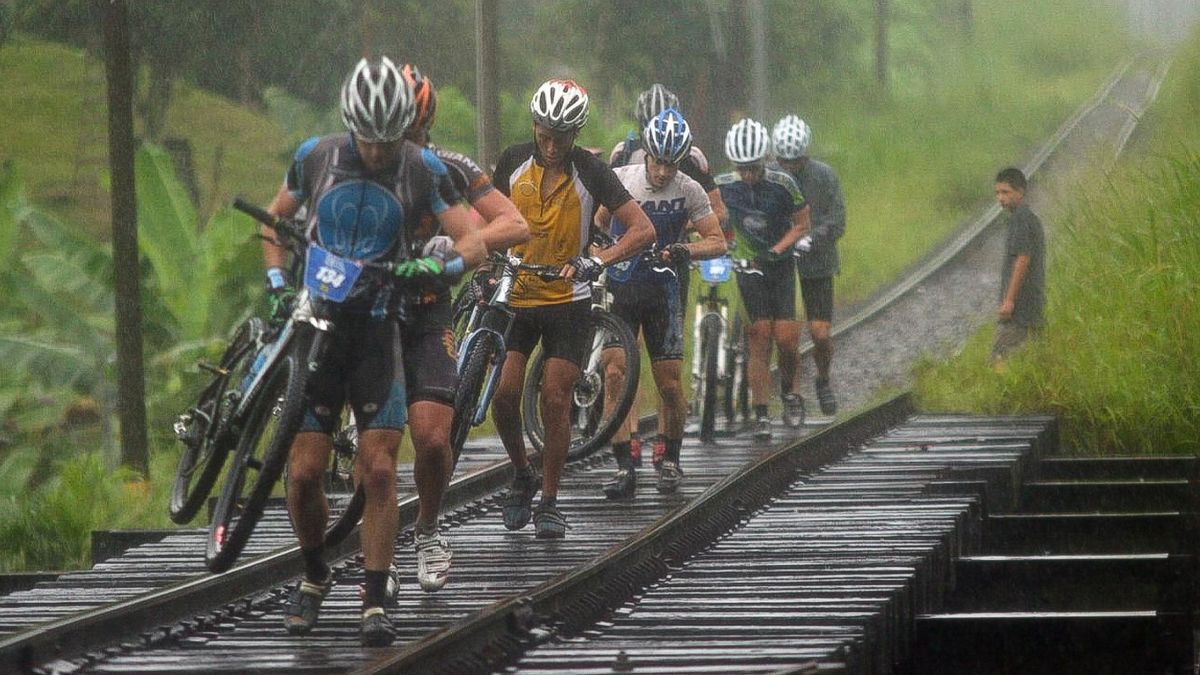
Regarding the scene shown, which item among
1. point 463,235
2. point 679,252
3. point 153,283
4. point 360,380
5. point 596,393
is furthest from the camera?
point 153,283

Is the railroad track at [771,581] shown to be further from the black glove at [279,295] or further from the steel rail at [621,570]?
the black glove at [279,295]

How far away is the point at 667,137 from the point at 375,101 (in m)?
4.24

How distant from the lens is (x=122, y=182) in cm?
1452

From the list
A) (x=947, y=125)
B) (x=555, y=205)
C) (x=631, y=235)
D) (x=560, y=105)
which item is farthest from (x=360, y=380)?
(x=947, y=125)

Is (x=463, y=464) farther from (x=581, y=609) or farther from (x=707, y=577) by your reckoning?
(x=581, y=609)

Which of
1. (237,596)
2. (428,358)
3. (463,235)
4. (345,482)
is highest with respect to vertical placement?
(463,235)

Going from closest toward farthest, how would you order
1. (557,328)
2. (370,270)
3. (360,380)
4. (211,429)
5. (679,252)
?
(370,270) → (360,380) → (211,429) → (557,328) → (679,252)

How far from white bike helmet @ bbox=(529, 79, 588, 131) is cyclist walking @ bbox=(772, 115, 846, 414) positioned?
5.81m

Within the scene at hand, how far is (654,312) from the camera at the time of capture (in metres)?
11.4

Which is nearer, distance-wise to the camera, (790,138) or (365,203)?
(365,203)

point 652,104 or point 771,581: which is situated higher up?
point 652,104

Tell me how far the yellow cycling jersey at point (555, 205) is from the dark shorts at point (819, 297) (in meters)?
6.16

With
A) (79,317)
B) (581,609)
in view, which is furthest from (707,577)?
(79,317)

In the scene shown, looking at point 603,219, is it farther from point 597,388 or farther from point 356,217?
point 356,217
